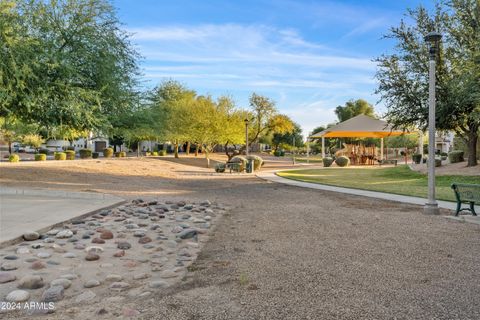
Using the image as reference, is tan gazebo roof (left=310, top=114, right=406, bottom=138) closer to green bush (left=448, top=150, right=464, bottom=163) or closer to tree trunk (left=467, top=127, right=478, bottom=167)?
green bush (left=448, top=150, right=464, bottom=163)

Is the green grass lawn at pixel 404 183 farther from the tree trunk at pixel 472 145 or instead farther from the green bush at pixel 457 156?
the green bush at pixel 457 156

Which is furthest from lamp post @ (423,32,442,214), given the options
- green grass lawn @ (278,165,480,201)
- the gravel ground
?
green grass lawn @ (278,165,480,201)

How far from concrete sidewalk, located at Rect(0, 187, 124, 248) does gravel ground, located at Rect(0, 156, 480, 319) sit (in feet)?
11.2

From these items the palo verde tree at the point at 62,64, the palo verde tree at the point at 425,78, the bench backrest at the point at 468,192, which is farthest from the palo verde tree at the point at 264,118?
the bench backrest at the point at 468,192

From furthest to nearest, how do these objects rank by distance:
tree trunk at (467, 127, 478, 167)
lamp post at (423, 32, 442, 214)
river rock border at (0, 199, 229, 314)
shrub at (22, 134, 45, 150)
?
shrub at (22, 134, 45, 150)
tree trunk at (467, 127, 478, 167)
lamp post at (423, 32, 442, 214)
river rock border at (0, 199, 229, 314)

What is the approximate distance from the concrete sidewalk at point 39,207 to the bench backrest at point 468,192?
953 cm

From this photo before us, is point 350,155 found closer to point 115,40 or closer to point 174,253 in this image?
point 115,40

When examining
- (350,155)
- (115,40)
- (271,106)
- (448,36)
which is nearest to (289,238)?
(115,40)

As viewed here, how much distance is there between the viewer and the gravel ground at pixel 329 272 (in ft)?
A: 14.5

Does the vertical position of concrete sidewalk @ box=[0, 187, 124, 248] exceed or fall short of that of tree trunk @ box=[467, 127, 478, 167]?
it falls short

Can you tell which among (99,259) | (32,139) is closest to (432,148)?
(99,259)

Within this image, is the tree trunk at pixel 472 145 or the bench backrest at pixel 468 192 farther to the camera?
the tree trunk at pixel 472 145

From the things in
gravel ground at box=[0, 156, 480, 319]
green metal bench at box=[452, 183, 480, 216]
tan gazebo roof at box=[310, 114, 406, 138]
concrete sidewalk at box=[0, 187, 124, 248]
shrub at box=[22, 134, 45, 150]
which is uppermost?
tan gazebo roof at box=[310, 114, 406, 138]

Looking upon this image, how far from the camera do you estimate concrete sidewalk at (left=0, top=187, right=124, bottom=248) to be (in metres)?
7.99
